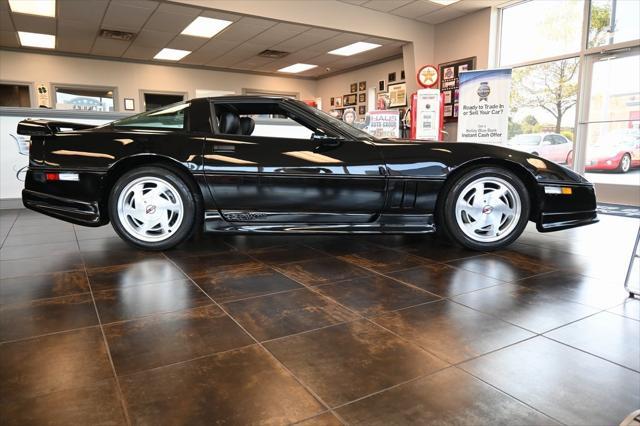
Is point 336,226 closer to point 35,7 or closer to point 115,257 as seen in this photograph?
point 115,257

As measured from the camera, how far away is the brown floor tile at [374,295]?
1.98 meters

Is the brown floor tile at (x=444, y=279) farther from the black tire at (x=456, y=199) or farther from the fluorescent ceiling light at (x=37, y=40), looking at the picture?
the fluorescent ceiling light at (x=37, y=40)

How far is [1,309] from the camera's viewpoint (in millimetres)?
1919

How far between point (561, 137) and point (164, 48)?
9.24 metres

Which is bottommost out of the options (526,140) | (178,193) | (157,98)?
(178,193)

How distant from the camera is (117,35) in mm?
9523

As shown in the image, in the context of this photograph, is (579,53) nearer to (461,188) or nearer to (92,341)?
(461,188)

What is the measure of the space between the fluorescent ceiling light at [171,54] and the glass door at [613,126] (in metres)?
9.21

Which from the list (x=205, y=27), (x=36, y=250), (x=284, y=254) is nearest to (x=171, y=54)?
(x=205, y=27)

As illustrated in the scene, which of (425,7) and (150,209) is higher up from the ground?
(425,7)

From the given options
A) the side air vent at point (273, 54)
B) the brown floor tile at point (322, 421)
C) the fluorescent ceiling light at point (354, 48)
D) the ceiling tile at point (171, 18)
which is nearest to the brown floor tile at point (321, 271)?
the brown floor tile at point (322, 421)

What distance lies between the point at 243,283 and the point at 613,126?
7.09 m

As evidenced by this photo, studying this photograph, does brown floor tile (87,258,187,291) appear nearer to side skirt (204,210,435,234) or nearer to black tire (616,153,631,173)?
side skirt (204,210,435,234)

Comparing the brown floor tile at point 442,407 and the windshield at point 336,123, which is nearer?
the brown floor tile at point 442,407
